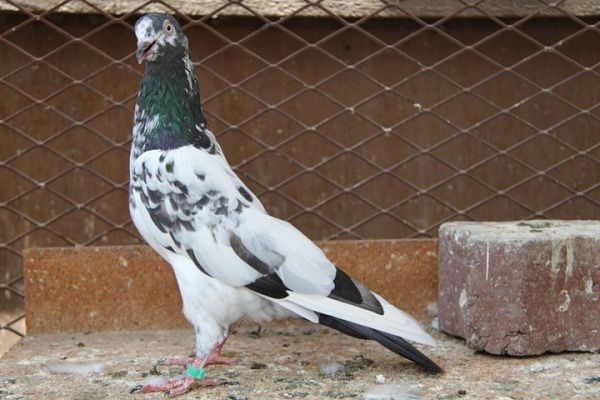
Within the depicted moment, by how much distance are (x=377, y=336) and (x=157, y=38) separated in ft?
3.69

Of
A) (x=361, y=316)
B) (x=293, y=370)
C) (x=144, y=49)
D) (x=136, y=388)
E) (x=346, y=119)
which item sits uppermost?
(x=144, y=49)

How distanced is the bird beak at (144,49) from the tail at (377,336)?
96cm

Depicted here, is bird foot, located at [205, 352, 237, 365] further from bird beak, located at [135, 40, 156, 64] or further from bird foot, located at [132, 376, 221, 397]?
bird beak, located at [135, 40, 156, 64]

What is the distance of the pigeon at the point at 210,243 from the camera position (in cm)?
298

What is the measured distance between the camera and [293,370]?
3221 mm

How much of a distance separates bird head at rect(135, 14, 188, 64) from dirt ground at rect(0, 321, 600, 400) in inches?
39.3

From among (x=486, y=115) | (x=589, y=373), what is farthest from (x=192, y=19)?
(x=589, y=373)

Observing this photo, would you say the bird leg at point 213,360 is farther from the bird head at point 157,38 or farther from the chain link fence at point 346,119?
the bird head at point 157,38

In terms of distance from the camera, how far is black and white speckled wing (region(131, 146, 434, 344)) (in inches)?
117

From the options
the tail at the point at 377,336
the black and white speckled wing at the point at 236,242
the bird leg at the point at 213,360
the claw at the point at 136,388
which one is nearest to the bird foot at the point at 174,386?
the claw at the point at 136,388

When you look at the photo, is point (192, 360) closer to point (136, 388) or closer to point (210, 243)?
point (136, 388)

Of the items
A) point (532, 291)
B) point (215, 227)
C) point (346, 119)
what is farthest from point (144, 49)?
point (532, 291)

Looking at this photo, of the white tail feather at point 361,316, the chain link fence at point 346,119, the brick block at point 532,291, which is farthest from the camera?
the chain link fence at point 346,119

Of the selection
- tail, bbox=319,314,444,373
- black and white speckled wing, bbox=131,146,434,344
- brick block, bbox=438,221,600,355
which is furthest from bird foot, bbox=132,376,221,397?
brick block, bbox=438,221,600,355
